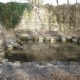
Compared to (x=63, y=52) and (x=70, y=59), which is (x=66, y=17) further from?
(x=70, y=59)

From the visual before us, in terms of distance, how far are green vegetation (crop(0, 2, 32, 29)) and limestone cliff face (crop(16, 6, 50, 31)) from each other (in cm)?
71

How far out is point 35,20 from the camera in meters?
21.7

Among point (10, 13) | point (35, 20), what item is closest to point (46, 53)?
point (35, 20)

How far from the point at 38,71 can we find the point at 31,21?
13.6m

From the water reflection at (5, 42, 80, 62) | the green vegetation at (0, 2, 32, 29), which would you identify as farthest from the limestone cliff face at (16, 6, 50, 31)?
the water reflection at (5, 42, 80, 62)

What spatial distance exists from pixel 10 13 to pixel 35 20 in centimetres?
297

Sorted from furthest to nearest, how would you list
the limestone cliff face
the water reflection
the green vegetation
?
the limestone cliff face < the green vegetation < the water reflection

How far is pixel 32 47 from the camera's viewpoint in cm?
1598

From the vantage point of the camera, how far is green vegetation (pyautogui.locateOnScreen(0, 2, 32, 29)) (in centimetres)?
2058

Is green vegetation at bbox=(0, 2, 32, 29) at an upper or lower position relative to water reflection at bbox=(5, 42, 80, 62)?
upper

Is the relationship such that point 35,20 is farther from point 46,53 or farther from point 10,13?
point 46,53

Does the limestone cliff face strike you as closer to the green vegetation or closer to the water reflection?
the green vegetation

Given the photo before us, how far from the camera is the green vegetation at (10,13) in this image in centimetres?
2058

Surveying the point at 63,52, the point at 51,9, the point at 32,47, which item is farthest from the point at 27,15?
the point at 63,52
